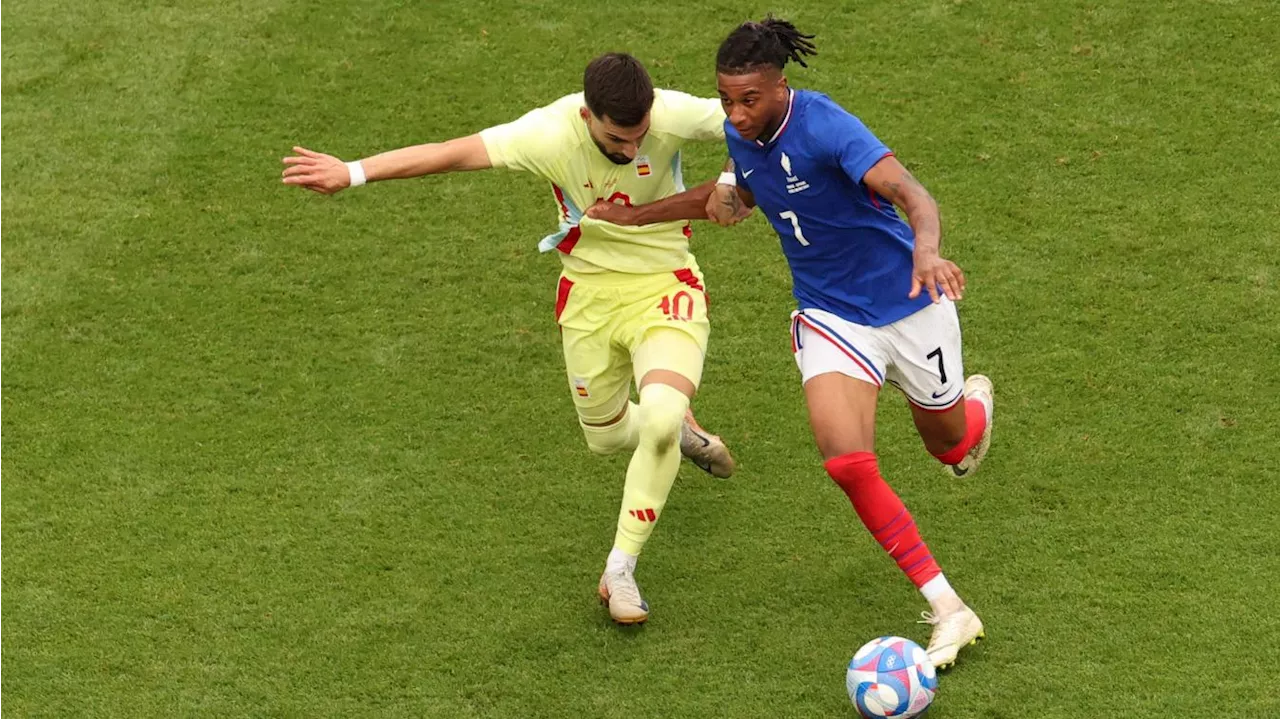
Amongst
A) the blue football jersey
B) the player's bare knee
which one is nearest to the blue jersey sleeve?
the blue football jersey

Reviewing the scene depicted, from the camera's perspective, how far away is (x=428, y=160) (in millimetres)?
6359

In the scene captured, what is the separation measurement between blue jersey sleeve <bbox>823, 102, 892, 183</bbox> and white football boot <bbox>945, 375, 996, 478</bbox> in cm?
156

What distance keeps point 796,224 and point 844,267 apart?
0.25 m

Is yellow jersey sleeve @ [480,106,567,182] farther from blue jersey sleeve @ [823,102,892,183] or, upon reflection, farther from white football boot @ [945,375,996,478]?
white football boot @ [945,375,996,478]

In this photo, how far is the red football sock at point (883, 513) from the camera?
240 inches

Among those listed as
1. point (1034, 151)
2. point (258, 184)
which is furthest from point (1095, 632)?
point (258, 184)

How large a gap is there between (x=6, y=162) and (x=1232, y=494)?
6789mm

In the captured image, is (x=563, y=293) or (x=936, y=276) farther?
(x=563, y=293)

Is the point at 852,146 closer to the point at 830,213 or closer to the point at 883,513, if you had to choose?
the point at 830,213

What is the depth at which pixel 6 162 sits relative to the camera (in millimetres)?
9547

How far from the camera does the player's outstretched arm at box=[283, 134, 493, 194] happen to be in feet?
20.3

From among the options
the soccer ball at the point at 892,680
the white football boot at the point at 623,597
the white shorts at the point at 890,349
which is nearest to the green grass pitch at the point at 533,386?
the white football boot at the point at 623,597

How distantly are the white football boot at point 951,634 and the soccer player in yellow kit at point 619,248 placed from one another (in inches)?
44.4

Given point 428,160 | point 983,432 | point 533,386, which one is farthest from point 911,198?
point 533,386
